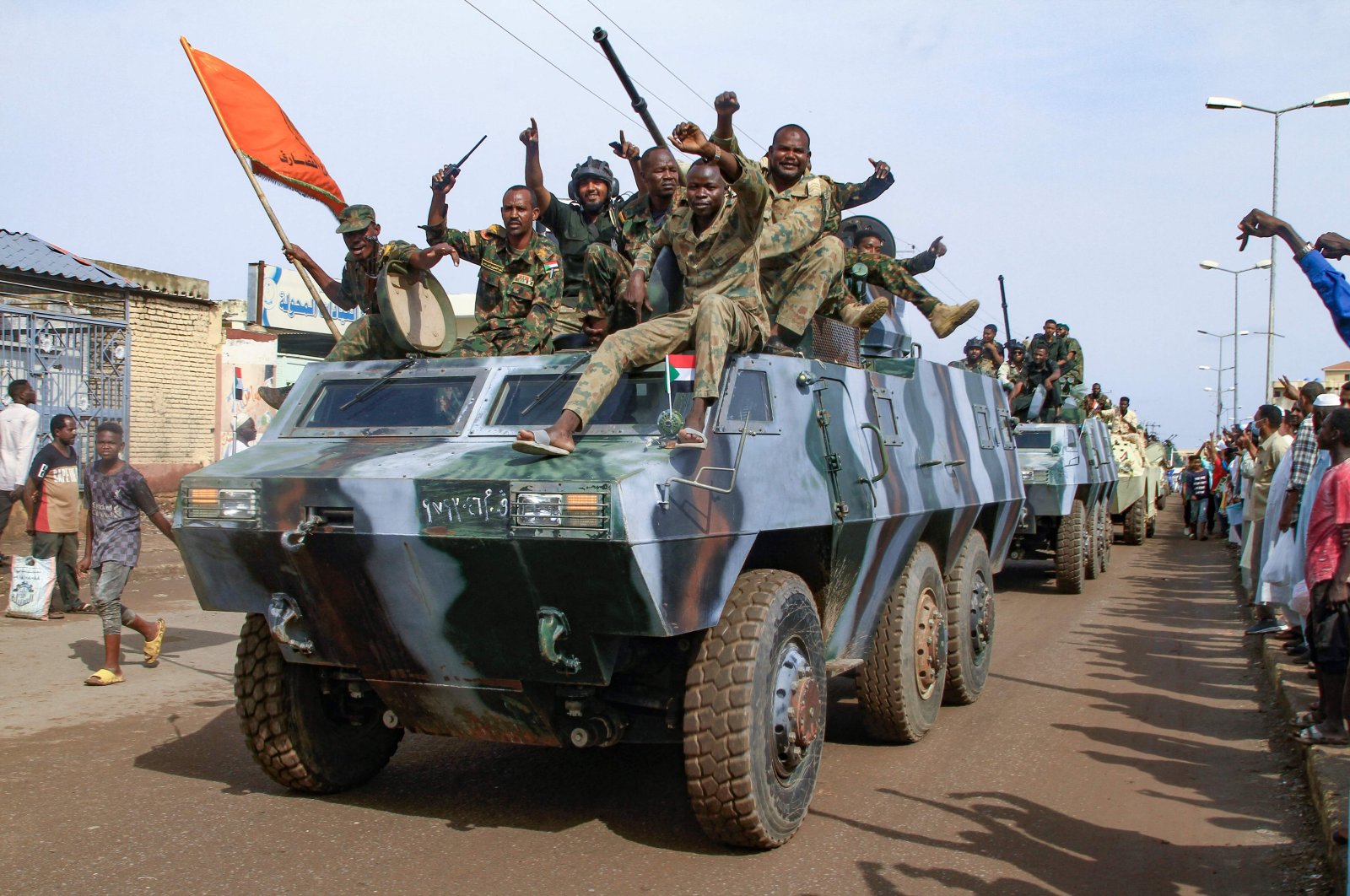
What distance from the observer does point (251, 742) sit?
5121 mm

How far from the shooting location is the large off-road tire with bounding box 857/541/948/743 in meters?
6.07

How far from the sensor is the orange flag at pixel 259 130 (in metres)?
7.20

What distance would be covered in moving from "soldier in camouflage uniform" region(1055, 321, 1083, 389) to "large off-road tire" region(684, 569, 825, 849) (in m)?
10.8

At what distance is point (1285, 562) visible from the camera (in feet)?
23.4

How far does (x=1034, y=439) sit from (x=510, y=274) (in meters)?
8.01

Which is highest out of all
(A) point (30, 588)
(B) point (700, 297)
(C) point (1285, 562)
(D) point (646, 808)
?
(B) point (700, 297)

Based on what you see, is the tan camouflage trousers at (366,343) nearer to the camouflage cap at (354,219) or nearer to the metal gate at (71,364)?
the camouflage cap at (354,219)

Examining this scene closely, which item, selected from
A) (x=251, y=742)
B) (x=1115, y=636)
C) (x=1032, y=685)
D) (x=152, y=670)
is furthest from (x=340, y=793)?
(x=1115, y=636)

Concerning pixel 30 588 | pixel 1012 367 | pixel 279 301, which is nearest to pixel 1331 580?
pixel 30 588

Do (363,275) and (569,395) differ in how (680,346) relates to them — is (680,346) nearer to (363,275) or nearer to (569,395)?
(569,395)

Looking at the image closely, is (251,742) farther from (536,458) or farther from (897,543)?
(897,543)

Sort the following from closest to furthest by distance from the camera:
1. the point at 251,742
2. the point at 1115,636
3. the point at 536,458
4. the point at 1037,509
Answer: the point at 536,458
the point at 251,742
the point at 1115,636
the point at 1037,509

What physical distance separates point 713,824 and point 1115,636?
635 cm

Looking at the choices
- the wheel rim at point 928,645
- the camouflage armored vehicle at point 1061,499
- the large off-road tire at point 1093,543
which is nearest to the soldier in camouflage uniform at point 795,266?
the wheel rim at point 928,645
